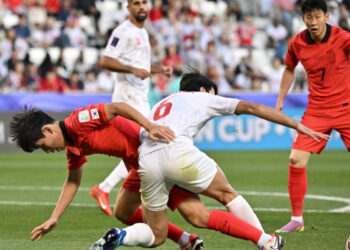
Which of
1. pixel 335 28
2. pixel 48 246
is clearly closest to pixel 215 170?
pixel 48 246

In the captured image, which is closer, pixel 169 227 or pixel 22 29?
pixel 169 227

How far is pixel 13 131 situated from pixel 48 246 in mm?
1755

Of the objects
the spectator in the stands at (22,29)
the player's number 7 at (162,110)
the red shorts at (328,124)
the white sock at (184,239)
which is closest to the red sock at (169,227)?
the white sock at (184,239)

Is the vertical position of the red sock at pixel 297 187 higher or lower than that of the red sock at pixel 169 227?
lower

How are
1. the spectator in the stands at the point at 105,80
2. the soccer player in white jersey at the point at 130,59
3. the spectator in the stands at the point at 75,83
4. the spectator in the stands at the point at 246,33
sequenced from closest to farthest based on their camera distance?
1. the soccer player in white jersey at the point at 130,59
2. the spectator in the stands at the point at 75,83
3. the spectator in the stands at the point at 105,80
4. the spectator in the stands at the point at 246,33

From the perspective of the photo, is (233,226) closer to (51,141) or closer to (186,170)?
(186,170)

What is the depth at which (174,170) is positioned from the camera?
5.46 metres

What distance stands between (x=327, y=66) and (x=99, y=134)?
328 cm

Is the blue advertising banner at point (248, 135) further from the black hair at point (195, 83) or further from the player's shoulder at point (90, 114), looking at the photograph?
the player's shoulder at point (90, 114)

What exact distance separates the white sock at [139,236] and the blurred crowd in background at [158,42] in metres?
13.4

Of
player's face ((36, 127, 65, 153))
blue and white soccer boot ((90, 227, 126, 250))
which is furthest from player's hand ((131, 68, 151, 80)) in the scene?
blue and white soccer boot ((90, 227, 126, 250))

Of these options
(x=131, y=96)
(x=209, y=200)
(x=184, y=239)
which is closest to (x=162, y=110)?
(x=184, y=239)

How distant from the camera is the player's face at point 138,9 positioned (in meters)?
9.33

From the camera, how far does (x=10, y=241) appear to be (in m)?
7.25
